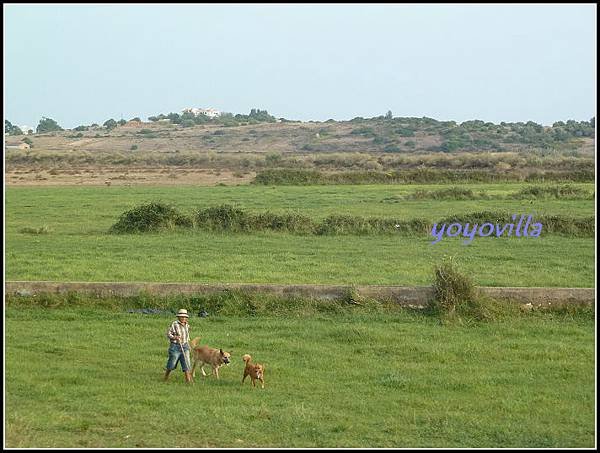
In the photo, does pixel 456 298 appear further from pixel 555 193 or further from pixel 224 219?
pixel 555 193

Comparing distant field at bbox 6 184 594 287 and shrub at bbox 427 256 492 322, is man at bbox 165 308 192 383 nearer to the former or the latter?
shrub at bbox 427 256 492 322

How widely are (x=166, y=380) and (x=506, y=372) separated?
168 inches

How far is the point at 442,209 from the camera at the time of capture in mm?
33344

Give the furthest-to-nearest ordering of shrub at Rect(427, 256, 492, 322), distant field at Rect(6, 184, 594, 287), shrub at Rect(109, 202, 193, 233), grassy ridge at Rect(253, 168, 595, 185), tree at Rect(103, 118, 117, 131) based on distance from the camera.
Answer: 1. tree at Rect(103, 118, 117, 131)
2. grassy ridge at Rect(253, 168, 595, 185)
3. shrub at Rect(109, 202, 193, 233)
4. distant field at Rect(6, 184, 594, 287)
5. shrub at Rect(427, 256, 492, 322)

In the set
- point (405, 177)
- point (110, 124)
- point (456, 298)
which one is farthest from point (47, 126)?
point (456, 298)

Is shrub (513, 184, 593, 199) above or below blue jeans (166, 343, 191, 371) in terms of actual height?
above

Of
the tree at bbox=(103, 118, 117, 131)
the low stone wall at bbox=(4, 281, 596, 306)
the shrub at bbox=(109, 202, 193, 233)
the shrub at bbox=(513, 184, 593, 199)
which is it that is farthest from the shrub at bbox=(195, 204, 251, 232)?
the tree at bbox=(103, 118, 117, 131)

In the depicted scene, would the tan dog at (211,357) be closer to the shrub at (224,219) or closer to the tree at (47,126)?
the shrub at (224,219)

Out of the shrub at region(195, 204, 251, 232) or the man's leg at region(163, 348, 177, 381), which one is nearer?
the man's leg at region(163, 348, 177, 381)

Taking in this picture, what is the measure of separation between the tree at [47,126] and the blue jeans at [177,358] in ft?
453

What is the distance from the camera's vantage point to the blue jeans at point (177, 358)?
10.2m

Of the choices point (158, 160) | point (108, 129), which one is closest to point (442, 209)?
point (158, 160)

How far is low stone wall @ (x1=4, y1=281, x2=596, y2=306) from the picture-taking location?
14438 mm

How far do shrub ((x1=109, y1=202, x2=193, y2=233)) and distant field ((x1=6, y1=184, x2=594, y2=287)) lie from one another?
0.67 metres
